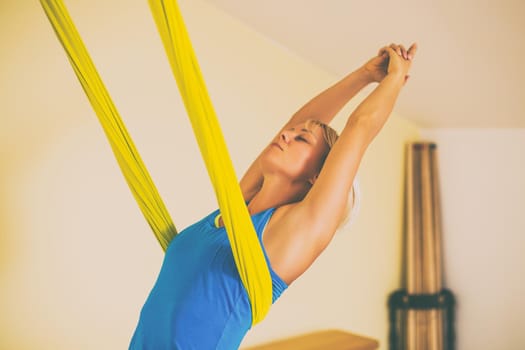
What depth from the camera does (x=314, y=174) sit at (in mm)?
1226

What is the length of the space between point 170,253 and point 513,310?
2695 millimetres

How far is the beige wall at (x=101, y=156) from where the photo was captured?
179cm

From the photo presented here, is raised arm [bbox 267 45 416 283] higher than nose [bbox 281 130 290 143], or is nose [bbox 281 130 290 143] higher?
nose [bbox 281 130 290 143]

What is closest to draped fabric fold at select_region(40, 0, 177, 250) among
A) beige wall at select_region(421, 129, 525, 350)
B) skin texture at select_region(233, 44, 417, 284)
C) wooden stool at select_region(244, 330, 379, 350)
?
skin texture at select_region(233, 44, 417, 284)

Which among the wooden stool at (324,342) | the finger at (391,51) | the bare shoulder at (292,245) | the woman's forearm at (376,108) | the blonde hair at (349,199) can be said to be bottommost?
the wooden stool at (324,342)

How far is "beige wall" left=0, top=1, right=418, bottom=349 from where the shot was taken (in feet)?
5.86

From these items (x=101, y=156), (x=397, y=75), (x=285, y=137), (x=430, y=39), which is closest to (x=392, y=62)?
(x=397, y=75)

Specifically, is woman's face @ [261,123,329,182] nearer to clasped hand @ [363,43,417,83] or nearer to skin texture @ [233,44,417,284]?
skin texture @ [233,44,417,284]

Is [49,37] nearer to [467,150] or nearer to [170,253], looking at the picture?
[170,253]

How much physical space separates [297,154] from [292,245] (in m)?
0.25

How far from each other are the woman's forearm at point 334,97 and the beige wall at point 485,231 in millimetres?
2160

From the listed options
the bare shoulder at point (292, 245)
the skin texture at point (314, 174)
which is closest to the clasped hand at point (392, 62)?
the skin texture at point (314, 174)

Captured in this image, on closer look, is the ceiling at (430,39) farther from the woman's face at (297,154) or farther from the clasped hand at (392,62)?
the woman's face at (297,154)

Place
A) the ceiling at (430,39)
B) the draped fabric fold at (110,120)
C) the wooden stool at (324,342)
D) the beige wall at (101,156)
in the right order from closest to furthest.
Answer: the draped fabric fold at (110,120), the beige wall at (101,156), the ceiling at (430,39), the wooden stool at (324,342)
